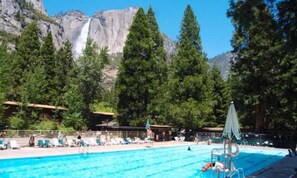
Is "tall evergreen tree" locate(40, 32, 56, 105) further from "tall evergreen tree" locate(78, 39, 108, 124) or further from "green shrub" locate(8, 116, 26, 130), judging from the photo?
"green shrub" locate(8, 116, 26, 130)

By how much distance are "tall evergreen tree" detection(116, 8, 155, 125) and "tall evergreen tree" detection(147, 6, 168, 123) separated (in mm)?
558

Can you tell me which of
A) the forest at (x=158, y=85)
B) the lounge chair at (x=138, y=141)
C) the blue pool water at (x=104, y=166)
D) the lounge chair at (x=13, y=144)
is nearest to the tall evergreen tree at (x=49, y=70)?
the forest at (x=158, y=85)

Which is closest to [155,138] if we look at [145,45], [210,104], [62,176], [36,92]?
[210,104]

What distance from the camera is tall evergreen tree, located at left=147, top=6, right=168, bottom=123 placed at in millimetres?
41969

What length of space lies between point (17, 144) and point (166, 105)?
70.9 ft

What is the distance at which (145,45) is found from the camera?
42.8 metres

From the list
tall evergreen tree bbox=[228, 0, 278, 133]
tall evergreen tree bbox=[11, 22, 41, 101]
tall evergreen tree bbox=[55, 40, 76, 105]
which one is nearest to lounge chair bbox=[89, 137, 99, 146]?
tall evergreen tree bbox=[228, 0, 278, 133]

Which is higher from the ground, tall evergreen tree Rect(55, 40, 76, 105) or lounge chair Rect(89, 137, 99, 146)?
tall evergreen tree Rect(55, 40, 76, 105)

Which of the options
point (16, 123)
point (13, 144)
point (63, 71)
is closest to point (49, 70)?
point (63, 71)

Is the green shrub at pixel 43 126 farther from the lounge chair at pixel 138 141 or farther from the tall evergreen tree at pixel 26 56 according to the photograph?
the tall evergreen tree at pixel 26 56

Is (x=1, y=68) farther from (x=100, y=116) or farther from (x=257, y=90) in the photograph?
(x=257, y=90)

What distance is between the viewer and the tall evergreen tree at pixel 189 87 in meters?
41.0

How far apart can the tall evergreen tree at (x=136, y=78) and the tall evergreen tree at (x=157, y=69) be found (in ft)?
1.83

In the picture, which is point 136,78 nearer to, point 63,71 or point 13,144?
point 63,71
